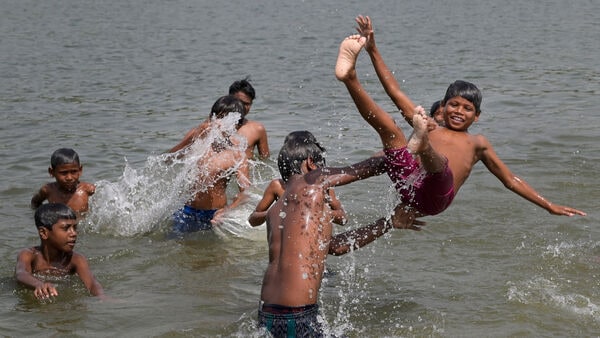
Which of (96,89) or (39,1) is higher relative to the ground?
(39,1)

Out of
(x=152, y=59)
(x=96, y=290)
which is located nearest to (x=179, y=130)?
(x=96, y=290)

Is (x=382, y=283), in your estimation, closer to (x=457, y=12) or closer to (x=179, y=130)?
(x=179, y=130)

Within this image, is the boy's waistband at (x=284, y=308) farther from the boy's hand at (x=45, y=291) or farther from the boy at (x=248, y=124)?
the boy at (x=248, y=124)

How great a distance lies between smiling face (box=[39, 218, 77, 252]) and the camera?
616cm

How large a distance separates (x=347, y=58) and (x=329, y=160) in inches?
217

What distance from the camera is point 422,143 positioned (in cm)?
418

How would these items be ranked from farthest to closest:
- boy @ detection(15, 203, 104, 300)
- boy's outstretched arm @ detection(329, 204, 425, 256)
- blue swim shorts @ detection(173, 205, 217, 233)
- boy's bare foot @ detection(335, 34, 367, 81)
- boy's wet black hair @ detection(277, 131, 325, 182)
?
blue swim shorts @ detection(173, 205, 217, 233)
boy @ detection(15, 203, 104, 300)
boy's outstretched arm @ detection(329, 204, 425, 256)
boy's wet black hair @ detection(277, 131, 325, 182)
boy's bare foot @ detection(335, 34, 367, 81)

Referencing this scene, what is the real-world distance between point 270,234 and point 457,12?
21.3m

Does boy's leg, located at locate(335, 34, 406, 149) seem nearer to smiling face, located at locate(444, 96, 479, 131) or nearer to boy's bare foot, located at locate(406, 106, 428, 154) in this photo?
boy's bare foot, located at locate(406, 106, 428, 154)

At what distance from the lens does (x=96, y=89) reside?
14.9 m

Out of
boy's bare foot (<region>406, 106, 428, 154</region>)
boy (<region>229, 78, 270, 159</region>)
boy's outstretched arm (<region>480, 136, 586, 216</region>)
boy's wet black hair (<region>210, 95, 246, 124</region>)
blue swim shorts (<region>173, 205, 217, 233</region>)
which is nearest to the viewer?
boy's bare foot (<region>406, 106, 428, 154</region>)

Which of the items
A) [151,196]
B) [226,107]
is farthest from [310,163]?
[151,196]

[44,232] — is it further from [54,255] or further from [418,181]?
[418,181]

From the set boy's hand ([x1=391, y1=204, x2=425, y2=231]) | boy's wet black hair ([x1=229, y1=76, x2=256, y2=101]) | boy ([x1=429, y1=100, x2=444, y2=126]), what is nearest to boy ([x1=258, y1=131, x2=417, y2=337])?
boy's hand ([x1=391, y1=204, x2=425, y2=231])
